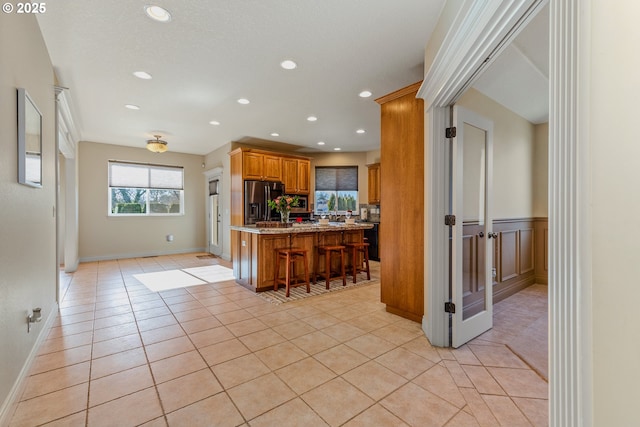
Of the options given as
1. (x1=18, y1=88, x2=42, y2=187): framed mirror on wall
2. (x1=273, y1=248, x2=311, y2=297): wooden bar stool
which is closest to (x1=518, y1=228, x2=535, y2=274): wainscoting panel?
(x1=273, y1=248, x2=311, y2=297): wooden bar stool

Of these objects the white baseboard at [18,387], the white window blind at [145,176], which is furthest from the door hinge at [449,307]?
the white window blind at [145,176]


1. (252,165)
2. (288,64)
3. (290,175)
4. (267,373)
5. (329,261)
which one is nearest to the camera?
(267,373)

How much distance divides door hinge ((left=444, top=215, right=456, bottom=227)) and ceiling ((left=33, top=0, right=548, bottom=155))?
4.97ft

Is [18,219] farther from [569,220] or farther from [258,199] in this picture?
[258,199]

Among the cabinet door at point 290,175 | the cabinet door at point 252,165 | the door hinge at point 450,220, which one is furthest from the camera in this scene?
the cabinet door at point 290,175

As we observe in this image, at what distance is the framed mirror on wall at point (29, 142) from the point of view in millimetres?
1928

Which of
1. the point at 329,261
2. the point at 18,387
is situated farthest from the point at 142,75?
the point at 329,261

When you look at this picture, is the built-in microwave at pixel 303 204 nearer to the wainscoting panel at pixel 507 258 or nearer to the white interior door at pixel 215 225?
the white interior door at pixel 215 225

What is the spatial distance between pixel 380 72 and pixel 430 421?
128 inches

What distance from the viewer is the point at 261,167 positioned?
621cm

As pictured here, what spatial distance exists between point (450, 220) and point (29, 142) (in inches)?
133

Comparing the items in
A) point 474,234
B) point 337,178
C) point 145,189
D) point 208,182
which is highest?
point 337,178

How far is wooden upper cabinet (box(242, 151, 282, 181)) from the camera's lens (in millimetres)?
5992

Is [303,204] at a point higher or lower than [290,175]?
lower
